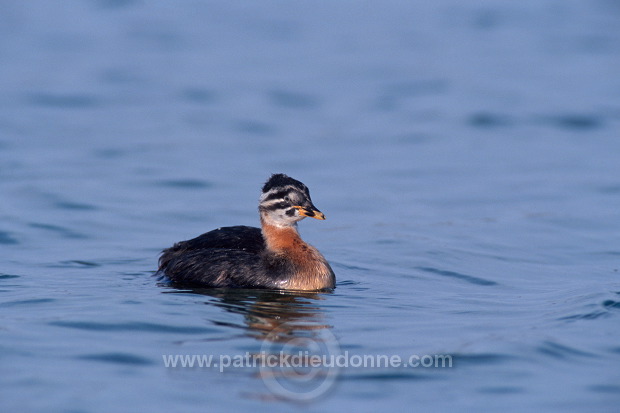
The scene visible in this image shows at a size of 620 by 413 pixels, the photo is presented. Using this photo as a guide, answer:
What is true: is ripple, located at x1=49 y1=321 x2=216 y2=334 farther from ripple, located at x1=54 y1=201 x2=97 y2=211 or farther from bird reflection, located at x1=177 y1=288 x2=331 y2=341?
ripple, located at x1=54 y1=201 x2=97 y2=211

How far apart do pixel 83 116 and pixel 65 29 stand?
982cm

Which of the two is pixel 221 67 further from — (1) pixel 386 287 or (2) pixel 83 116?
(1) pixel 386 287

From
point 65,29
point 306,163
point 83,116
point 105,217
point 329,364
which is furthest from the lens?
point 65,29

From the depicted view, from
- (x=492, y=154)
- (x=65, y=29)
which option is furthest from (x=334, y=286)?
(x=65, y=29)

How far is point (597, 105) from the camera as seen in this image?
29.6m

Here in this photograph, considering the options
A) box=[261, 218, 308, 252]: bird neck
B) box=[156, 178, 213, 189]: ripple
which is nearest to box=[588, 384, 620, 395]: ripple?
box=[261, 218, 308, 252]: bird neck

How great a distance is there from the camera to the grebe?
14156mm

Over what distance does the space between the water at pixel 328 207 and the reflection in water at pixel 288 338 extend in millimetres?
51

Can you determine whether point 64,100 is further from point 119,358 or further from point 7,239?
point 119,358

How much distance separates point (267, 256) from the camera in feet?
47.4

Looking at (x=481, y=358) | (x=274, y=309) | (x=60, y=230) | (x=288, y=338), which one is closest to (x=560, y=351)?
(x=481, y=358)

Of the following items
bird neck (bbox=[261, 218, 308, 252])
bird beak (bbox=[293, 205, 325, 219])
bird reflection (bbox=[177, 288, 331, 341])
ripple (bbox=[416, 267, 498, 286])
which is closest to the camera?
bird reflection (bbox=[177, 288, 331, 341])

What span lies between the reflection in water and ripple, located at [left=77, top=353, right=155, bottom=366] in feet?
3.77

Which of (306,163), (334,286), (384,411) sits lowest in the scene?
(384,411)
